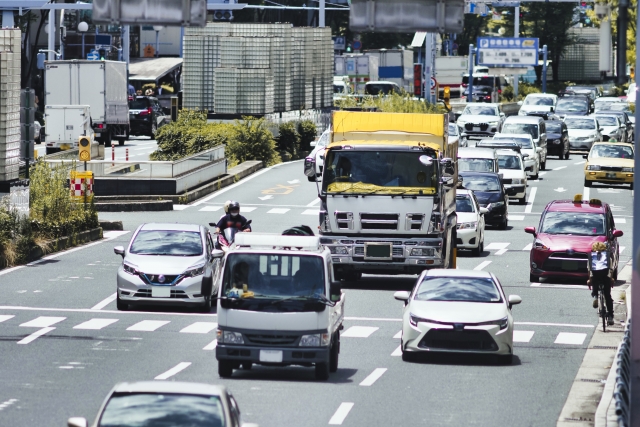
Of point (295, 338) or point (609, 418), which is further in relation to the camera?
point (295, 338)

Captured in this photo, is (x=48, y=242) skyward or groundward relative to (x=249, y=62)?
groundward

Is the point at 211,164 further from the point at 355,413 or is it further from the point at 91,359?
the point at 355,413

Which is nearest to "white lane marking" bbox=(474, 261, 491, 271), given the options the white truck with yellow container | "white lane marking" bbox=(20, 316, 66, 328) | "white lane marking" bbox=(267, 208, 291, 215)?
the white truck with yellow container

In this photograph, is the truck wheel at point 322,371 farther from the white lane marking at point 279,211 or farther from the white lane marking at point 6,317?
the white lane marking at point 279,211

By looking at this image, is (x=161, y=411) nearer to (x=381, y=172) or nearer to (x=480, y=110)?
(x=381, y=172)

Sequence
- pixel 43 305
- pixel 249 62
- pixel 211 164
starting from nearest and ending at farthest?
pixel 43 305, pixel 211 164, pixel 249 62

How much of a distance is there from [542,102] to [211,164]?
41.6 meters

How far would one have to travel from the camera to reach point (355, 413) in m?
16.6

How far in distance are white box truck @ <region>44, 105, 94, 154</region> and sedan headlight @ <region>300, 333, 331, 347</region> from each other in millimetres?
40262

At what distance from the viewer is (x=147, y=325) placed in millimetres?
24172

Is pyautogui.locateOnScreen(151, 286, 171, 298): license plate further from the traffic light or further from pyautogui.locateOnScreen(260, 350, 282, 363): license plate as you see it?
the traffic light

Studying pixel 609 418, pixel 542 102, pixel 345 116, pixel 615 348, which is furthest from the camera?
pixel 542 102

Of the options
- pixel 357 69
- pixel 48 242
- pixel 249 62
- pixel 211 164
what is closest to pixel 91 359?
pixel 48 242

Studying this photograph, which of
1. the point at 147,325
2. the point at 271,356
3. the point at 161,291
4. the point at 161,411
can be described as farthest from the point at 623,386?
the point at 161,291
